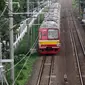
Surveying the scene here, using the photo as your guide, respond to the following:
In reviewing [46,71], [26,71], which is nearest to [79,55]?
[46,71]

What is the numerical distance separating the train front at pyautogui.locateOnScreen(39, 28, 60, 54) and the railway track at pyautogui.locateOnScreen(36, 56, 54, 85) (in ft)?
1.93

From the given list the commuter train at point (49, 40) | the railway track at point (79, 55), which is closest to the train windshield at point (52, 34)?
the commuter train at point (49, 40)

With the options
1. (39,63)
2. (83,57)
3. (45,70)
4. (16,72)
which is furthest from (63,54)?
(16,72)

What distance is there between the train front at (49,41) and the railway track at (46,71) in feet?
1.93

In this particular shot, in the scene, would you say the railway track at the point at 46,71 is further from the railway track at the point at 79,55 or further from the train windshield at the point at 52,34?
the railway track at the point at 79,55

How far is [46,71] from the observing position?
69.2 ft

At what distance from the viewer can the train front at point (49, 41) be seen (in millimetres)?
25250

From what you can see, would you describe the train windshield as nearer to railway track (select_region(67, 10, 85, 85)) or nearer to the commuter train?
the commuter train

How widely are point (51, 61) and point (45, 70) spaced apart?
260 centimetres

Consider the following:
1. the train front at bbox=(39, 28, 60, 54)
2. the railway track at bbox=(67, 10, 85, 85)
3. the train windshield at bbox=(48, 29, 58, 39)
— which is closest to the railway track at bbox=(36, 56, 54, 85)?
the train front at bbox=(39, 28, 60, 54)

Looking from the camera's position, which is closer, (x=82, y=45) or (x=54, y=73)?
(x=54, y=73)

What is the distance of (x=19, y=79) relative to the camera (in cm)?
1855

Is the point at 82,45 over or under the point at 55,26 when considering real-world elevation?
under

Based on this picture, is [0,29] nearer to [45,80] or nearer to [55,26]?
[45,80]
